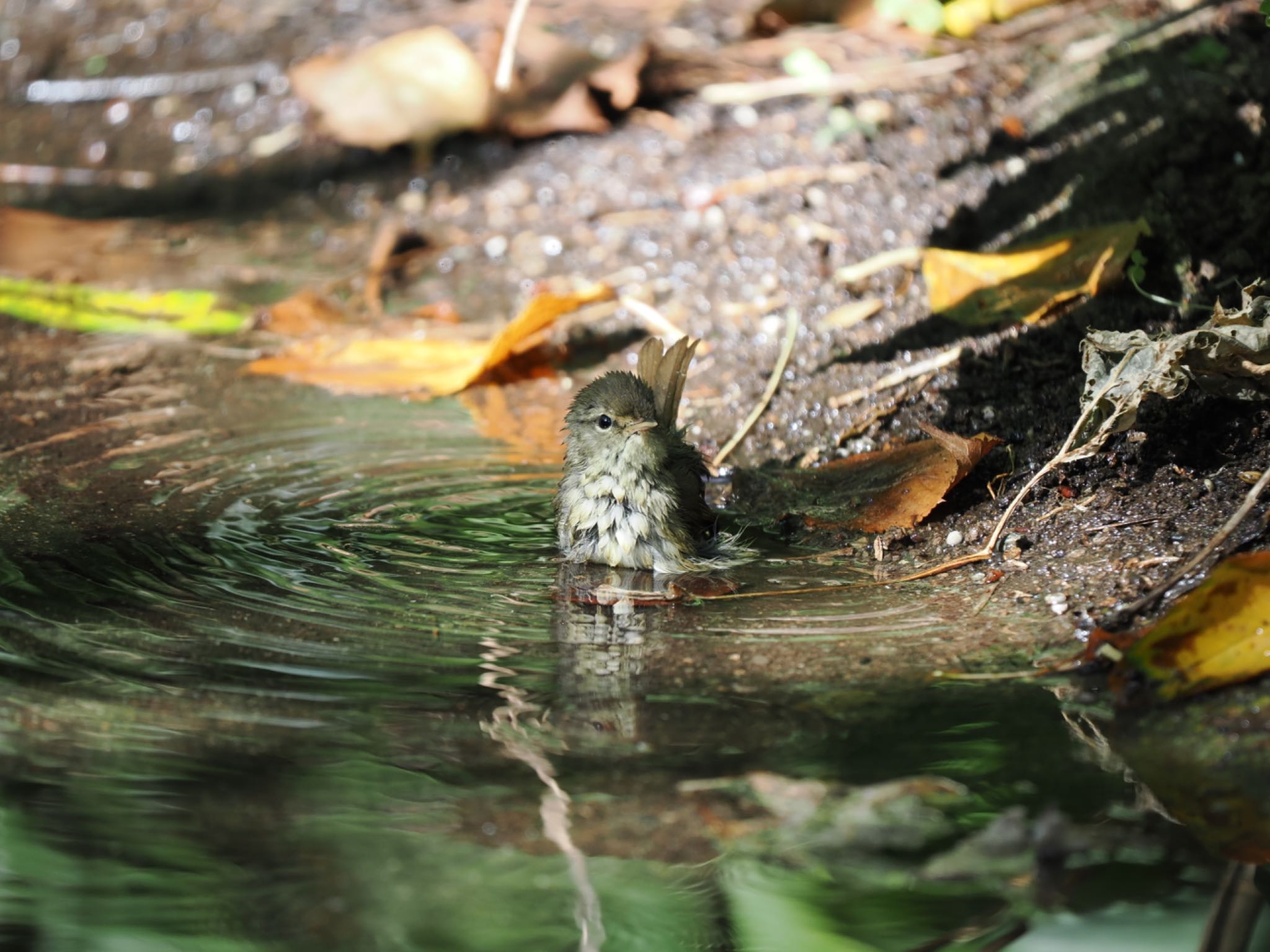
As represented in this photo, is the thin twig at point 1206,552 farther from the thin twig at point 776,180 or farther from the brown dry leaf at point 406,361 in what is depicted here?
the thin twig at point 776,180

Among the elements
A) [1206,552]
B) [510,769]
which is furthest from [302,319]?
[1206,552]

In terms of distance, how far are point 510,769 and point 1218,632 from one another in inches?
60.8

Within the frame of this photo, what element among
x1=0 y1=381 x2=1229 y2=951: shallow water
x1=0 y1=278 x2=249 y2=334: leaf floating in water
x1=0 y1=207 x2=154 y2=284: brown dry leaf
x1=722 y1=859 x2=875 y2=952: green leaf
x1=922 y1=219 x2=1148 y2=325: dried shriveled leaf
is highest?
x1=0 y1=207 x2=154 y2=284: brown dry leaf

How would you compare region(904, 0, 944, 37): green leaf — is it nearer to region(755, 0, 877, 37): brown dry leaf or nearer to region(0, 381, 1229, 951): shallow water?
region(755, 0, 877, 37): brown dry leaf

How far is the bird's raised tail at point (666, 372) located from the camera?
4574mm

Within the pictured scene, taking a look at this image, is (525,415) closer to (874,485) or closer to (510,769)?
(874,485)

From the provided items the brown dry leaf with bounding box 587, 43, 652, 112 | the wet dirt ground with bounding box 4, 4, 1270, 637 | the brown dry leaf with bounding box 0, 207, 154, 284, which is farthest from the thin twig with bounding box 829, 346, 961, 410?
the brown dry leaf with bounding box 0, 207, 154, 284

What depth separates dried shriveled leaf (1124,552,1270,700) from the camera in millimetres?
2910

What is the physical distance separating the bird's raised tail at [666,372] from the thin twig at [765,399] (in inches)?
14.6

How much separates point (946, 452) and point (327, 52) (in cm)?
583

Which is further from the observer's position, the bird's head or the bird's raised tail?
the bird's raised tail

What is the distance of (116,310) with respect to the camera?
647 centimetres

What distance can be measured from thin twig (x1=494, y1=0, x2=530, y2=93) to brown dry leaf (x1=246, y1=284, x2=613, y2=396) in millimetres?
1990

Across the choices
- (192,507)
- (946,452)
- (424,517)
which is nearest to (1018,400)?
(946,452)
